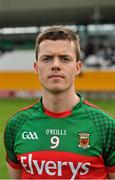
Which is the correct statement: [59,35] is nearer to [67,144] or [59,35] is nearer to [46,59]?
[46,59]

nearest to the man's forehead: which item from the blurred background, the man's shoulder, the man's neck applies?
the man's neck

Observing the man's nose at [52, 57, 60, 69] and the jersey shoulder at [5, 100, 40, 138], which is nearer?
the man's nose at [52, 57, 60, 69]

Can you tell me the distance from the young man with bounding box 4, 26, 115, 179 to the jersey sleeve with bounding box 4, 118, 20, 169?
0.10 m

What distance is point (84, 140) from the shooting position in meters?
2.18

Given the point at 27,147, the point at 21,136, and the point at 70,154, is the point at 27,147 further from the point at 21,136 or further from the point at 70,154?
the point at 70,154

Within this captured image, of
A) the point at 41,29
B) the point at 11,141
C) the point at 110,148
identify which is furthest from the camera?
the point at 41,29

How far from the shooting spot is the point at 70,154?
7.14 feet

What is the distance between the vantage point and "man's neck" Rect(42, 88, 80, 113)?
2215 mm

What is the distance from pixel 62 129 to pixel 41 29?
2109 centimetres

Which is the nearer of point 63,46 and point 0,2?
point 63,46

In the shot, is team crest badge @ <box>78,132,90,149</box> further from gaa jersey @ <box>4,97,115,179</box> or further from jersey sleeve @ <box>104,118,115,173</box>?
jersey sleeve @ <box>104,118,115,173</box>

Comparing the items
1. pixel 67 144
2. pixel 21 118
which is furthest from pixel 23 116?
pixel 67 144

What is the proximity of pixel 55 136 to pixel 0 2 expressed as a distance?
1790 centimetres

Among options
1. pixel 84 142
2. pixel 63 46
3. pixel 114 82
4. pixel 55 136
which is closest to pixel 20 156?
pixel 55 136
